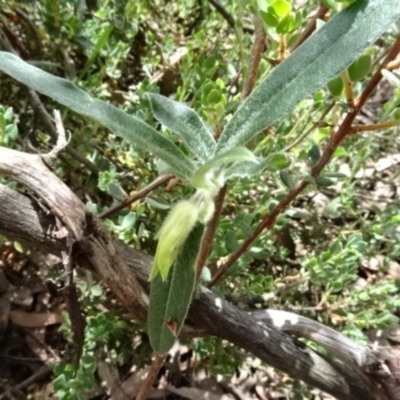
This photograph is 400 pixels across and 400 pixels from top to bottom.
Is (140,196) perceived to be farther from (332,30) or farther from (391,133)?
(391,133)

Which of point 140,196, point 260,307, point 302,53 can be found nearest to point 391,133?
point 260,307

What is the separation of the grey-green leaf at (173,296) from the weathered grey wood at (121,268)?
0.11m

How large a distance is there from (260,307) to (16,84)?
2.46ft

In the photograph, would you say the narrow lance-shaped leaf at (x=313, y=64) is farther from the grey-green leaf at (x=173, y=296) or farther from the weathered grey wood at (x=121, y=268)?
the weathered grey wood at (x=121, y=268)

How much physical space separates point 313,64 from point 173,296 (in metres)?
0.31

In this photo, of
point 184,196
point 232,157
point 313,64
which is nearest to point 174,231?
point 232,157

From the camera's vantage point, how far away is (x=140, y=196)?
3.17ft

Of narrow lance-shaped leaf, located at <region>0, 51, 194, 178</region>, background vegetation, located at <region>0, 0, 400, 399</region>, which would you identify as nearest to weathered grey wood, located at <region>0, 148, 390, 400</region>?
background vegetation, located at <region>0, 0, 400, 399</region>

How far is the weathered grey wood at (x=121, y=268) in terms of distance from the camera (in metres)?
0.79

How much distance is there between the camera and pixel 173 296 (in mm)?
719

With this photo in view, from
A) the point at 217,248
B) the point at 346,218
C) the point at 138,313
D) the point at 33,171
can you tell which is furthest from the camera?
the point at 346,218

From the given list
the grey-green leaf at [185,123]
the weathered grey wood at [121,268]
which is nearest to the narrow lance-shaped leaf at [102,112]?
the grey-green leaf at [185,123]

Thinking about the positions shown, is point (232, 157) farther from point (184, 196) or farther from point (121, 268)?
point (184, 196)

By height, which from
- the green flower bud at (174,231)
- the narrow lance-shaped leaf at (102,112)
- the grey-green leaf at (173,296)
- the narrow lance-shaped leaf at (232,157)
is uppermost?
the narrow lance-shaped leaf at (102,112)
